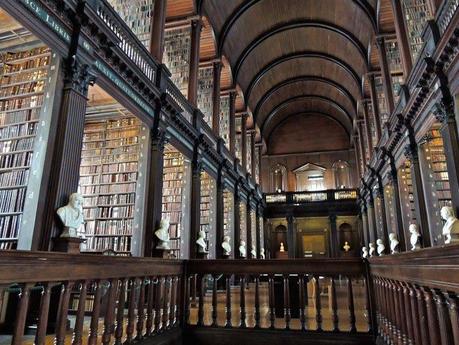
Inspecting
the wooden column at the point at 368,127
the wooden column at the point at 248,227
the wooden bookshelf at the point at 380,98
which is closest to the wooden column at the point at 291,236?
the wooden column at the point at 248,227

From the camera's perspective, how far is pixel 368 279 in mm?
3162

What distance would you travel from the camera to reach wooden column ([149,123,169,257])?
17.3 ft

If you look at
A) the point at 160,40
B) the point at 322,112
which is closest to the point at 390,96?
the point at 160,40

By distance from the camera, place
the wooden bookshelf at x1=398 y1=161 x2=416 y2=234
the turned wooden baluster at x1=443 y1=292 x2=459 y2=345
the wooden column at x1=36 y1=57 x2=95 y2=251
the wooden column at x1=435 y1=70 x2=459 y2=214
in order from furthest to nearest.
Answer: the wooden bookshelf at x1=398 y1=161 x2=416 y2=234, the wooden column at x1=435 y1=70 x2=459 y2=214, the wooden column at x1=36 y1=57 x2=95 y2=251, the turned wooden baluster at x1=443 y1=292 x2=459 y2=345

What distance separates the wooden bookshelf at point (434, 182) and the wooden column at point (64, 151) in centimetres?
571

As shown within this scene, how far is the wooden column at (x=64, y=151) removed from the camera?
3371mm

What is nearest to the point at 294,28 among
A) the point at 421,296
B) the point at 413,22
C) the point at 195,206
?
the point at 413,22

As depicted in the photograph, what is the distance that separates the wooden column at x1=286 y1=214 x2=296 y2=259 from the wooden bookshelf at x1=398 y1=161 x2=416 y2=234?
7.57m

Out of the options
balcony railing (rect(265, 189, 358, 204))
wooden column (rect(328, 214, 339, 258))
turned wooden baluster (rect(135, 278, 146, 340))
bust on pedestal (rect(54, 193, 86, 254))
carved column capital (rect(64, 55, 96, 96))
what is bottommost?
turned wooden baluster (rect(135, 278, 146, 340))

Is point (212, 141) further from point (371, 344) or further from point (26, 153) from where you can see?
point (371, 344)

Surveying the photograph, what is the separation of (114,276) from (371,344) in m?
2.22

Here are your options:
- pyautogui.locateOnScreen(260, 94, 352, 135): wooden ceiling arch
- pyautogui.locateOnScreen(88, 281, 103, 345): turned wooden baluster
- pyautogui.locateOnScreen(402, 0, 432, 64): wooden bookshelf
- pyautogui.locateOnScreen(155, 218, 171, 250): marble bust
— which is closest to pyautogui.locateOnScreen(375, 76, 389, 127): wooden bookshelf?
pyautogui.locateOnScreen(402, 0, 432, 64): wooden bookshelf

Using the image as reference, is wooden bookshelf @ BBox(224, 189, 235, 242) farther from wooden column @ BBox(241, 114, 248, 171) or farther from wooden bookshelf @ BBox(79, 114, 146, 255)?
wooden bookshelf @ BBox(79, 114, 146, 255)

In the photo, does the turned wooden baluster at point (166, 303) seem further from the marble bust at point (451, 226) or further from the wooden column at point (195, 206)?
the marble bust at point (451, 226)
